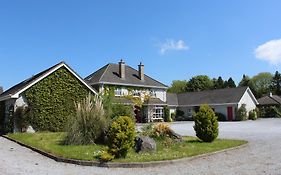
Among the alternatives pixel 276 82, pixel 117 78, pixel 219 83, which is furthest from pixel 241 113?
pixel 276 82

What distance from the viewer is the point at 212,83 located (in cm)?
9950

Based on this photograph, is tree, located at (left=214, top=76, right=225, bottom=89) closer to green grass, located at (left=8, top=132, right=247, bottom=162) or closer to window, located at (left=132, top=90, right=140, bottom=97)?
window, located at (left=132, top=90, right=140, bottom=97)

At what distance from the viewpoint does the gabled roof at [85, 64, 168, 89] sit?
44.3 meters

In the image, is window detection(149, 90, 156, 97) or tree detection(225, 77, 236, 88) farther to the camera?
tree detection(225, 77, 236, 88)

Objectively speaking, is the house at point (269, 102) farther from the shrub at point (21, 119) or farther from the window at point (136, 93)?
the shrub at point (21, 119)

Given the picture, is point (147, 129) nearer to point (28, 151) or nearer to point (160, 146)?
point (160, 146)

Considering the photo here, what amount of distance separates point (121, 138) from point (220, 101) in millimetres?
41799

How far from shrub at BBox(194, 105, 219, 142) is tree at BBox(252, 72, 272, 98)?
8600cm

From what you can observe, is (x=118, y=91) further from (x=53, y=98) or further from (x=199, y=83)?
(x=199, y=83)

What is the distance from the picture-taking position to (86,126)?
16.5 meters

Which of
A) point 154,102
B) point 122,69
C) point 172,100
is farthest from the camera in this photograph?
point 172,100

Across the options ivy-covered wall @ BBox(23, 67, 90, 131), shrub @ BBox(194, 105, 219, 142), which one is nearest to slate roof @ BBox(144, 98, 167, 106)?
ivy-covered wall @ BBox(23, 67, 90, 131)

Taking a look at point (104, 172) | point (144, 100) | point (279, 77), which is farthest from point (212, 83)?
point (104, 172)

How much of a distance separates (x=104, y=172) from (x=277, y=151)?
325 inches
